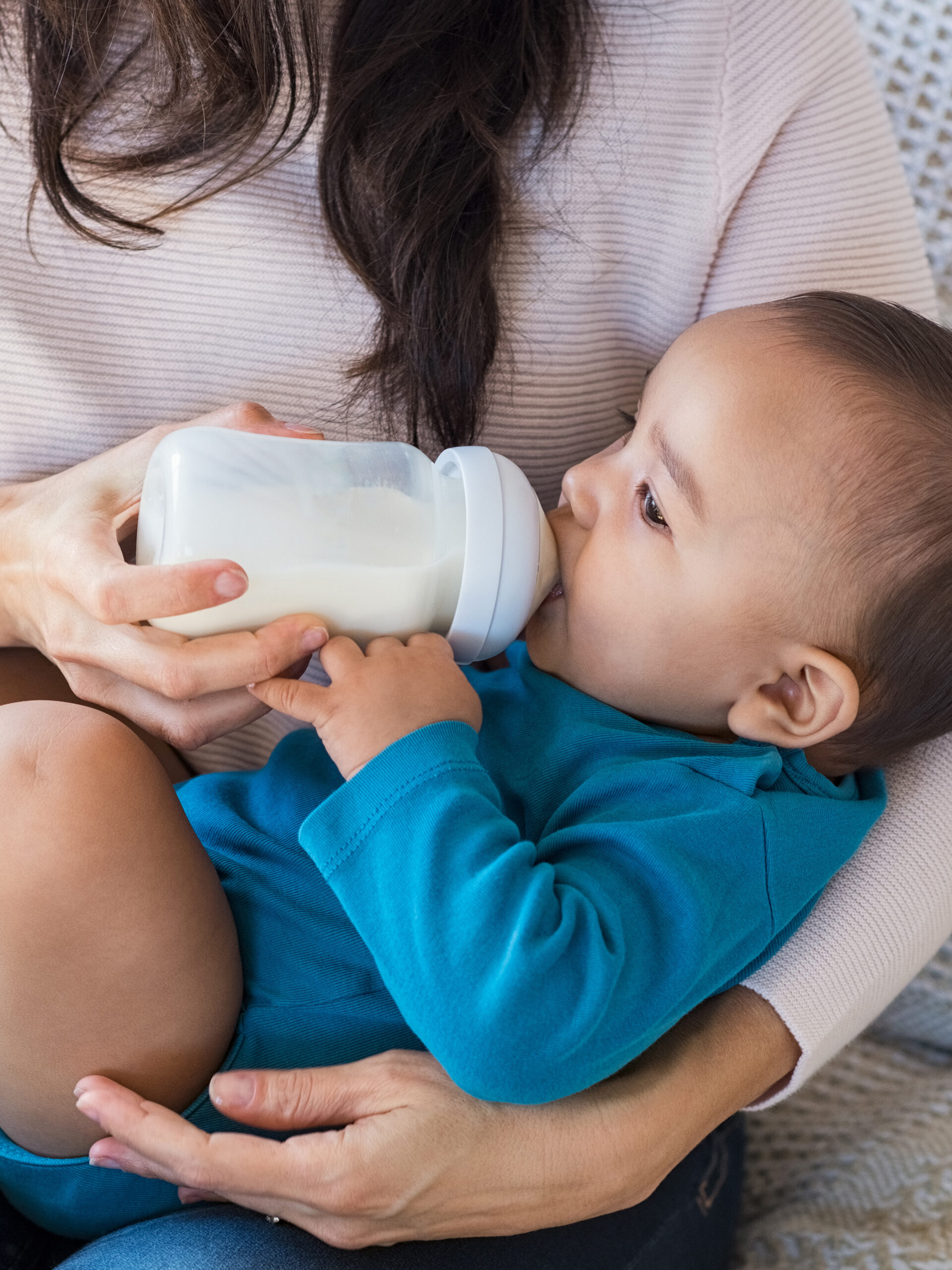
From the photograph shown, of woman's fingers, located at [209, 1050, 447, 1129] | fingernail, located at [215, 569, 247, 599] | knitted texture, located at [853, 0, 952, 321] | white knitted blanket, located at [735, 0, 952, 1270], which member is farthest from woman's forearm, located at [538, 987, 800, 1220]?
knitted texture, located at [853, 0, 952, 321]

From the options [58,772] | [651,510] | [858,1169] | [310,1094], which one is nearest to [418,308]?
[651,510]

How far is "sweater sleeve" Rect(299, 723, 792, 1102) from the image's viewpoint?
2.25ft

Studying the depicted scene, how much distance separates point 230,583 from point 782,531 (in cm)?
42

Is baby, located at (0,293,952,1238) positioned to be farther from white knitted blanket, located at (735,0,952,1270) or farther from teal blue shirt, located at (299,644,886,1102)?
white knitted blanket, located at (735,0,952,1270)

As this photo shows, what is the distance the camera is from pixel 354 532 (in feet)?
2.38

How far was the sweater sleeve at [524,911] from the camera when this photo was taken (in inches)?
27.0

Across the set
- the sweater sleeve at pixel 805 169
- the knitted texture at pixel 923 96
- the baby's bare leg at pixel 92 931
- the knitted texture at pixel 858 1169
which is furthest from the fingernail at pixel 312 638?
the knitted texture at pixel 923 96

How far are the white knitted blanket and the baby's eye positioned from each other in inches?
24.0

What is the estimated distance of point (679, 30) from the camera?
3.17 feet

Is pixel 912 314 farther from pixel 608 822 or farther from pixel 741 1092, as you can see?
pixel 741 1092

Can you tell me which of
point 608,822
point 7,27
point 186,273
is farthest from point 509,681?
point 7,27

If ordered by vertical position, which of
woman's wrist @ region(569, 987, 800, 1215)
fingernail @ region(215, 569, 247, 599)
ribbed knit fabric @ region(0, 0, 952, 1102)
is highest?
ribbed knit fabric @ region(0, 0, 952, 1102)

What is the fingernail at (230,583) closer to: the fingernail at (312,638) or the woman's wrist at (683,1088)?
the fingernail at (312,638)

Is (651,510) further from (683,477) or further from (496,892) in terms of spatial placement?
(496,892)
